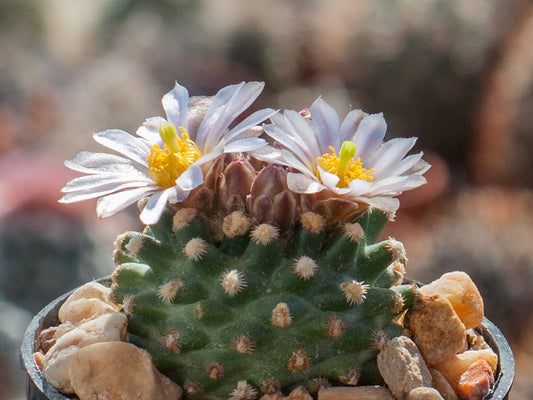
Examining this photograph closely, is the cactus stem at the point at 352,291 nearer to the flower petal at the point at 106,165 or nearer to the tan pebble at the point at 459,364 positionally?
the tan pebble at the point at 459,364

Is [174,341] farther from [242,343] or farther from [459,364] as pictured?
[459,364]

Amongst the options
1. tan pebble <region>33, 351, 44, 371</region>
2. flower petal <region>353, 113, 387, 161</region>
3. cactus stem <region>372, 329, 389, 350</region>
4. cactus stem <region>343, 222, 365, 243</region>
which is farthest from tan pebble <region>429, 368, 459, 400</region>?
tan pebble <region>33, 351, 44, 371</region>

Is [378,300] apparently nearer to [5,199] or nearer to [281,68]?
[5,199]

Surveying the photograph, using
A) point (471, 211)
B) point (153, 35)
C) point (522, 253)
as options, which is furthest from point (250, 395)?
point (153, 35)

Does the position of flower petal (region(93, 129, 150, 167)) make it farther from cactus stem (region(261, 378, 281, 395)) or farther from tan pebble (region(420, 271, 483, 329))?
tan pebble (region(420, 271, 483, 329))

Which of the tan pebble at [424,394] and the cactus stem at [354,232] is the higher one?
the cactus stem at [354,232]

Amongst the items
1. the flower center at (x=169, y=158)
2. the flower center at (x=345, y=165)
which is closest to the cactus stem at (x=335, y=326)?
the flower center at (x=345, y=165)

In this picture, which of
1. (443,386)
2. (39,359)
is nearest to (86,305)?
(39,359)
